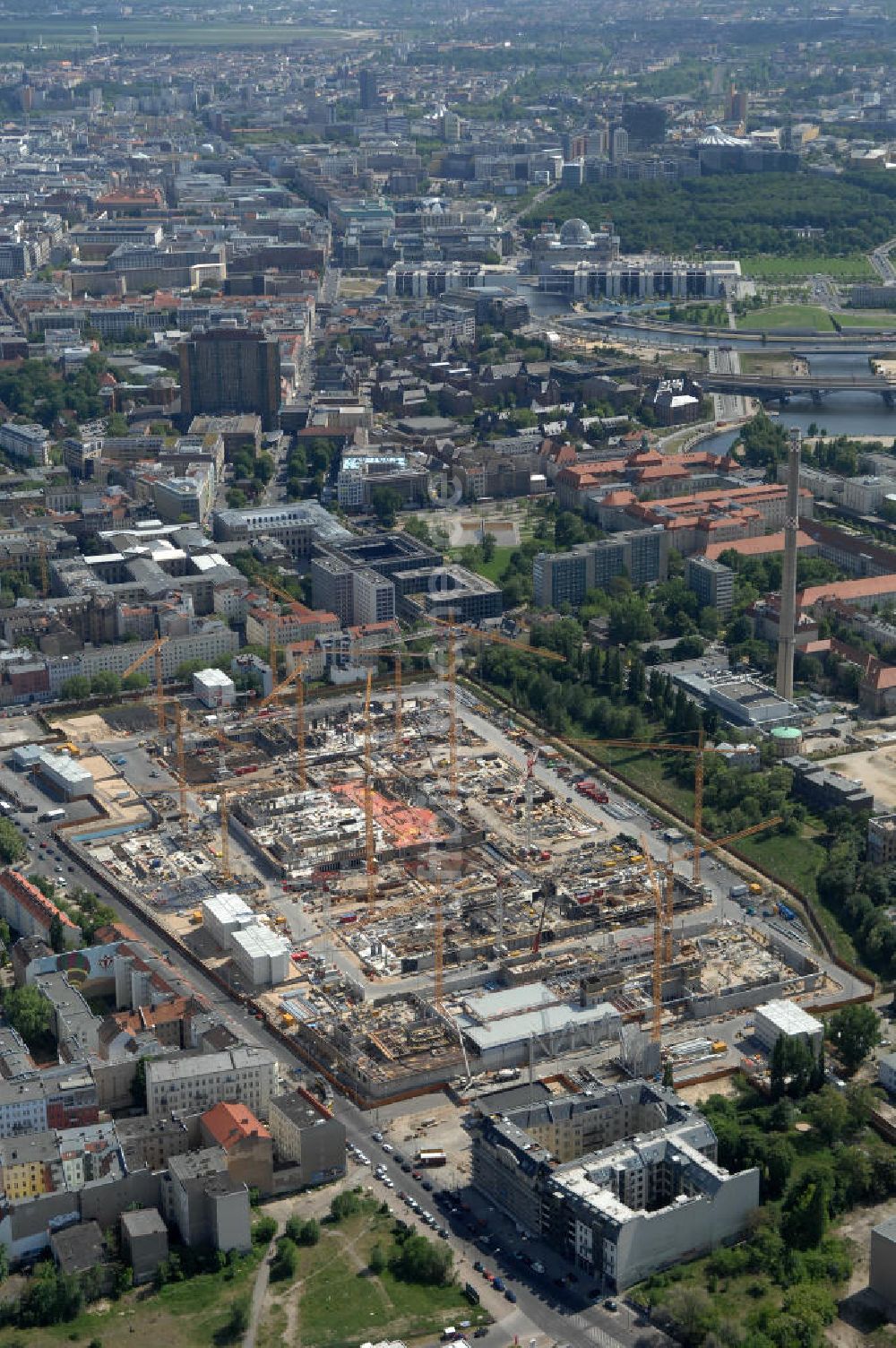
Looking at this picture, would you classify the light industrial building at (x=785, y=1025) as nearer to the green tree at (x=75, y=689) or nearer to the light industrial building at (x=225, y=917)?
the light industrial building at (x=225, y=917)

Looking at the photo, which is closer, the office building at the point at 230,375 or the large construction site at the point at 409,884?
the large construction site at the point at 409,884

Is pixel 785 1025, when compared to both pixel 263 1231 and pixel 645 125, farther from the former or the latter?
pixel 645 125

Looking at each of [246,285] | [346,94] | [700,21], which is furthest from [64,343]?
[700,21]

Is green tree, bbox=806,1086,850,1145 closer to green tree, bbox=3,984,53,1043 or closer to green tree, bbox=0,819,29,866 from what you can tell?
green tree, bbox=3,984,53,1043

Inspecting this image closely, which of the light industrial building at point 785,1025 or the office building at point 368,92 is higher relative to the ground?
the office building at point 368,92

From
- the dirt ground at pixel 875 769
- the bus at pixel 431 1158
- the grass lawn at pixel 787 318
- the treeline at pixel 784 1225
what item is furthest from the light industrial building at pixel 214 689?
the grass lawn at pixel 787 318

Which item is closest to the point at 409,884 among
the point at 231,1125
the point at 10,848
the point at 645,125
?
the point at 10,848
